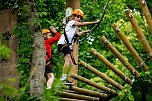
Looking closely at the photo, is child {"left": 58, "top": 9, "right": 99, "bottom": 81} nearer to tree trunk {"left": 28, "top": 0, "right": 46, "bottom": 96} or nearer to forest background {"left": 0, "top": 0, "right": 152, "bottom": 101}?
forest background {"left": 0, "top": 0, "right": 152, "bottom": 101}

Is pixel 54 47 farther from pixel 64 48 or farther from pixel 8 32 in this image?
pixel 8 32

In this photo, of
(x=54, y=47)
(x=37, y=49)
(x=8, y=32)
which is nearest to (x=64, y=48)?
(x=8, y=32)

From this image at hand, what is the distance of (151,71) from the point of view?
5070 millimetres

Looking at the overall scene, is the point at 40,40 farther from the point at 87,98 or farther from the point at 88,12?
the point at 88,12

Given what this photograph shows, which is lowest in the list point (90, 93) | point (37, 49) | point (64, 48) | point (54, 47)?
point (90, 93)

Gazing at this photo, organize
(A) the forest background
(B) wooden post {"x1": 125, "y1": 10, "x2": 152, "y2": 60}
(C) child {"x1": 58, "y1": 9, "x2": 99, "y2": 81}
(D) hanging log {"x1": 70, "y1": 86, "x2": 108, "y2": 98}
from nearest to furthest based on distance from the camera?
(A) the forest background < (B) wooden post {"x1": 125, "y1": 10, "x2": 152, "y2": 60} < (C) child {"x1": 58, "y1": 9, "x2": 99, "y2": 81} < (D) hanging log {"x1": 70, "y1": 86, "x2": 108, "y2": 98}

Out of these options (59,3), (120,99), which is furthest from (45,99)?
(59,3)

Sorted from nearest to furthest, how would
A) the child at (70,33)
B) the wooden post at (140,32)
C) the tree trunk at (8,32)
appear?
the wooden post at (140,32)
the tree trunk at (8,32)
the child at (70,33)

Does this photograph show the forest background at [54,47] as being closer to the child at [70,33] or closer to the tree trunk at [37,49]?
the tree trunk at [37,49]

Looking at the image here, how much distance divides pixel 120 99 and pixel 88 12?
290 inches

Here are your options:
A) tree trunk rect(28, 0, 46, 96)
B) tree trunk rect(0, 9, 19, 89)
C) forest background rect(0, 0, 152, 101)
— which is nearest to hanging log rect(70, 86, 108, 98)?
forest background rect(0, 0, 152, 101)

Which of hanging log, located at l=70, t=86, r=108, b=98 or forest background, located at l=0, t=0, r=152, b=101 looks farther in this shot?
hanging log, located at l=70, t=86, r=108, b=98

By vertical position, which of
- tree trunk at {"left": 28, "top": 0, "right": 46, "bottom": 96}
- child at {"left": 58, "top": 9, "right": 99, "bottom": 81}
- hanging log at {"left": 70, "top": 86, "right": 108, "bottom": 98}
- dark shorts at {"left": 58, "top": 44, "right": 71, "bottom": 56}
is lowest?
hanging log at {"left": 70, "top": 86, "right": 108, "bottom": 98}

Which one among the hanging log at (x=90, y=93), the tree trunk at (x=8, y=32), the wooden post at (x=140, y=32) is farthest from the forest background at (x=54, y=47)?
the hanging log at (x=90, y=93)
